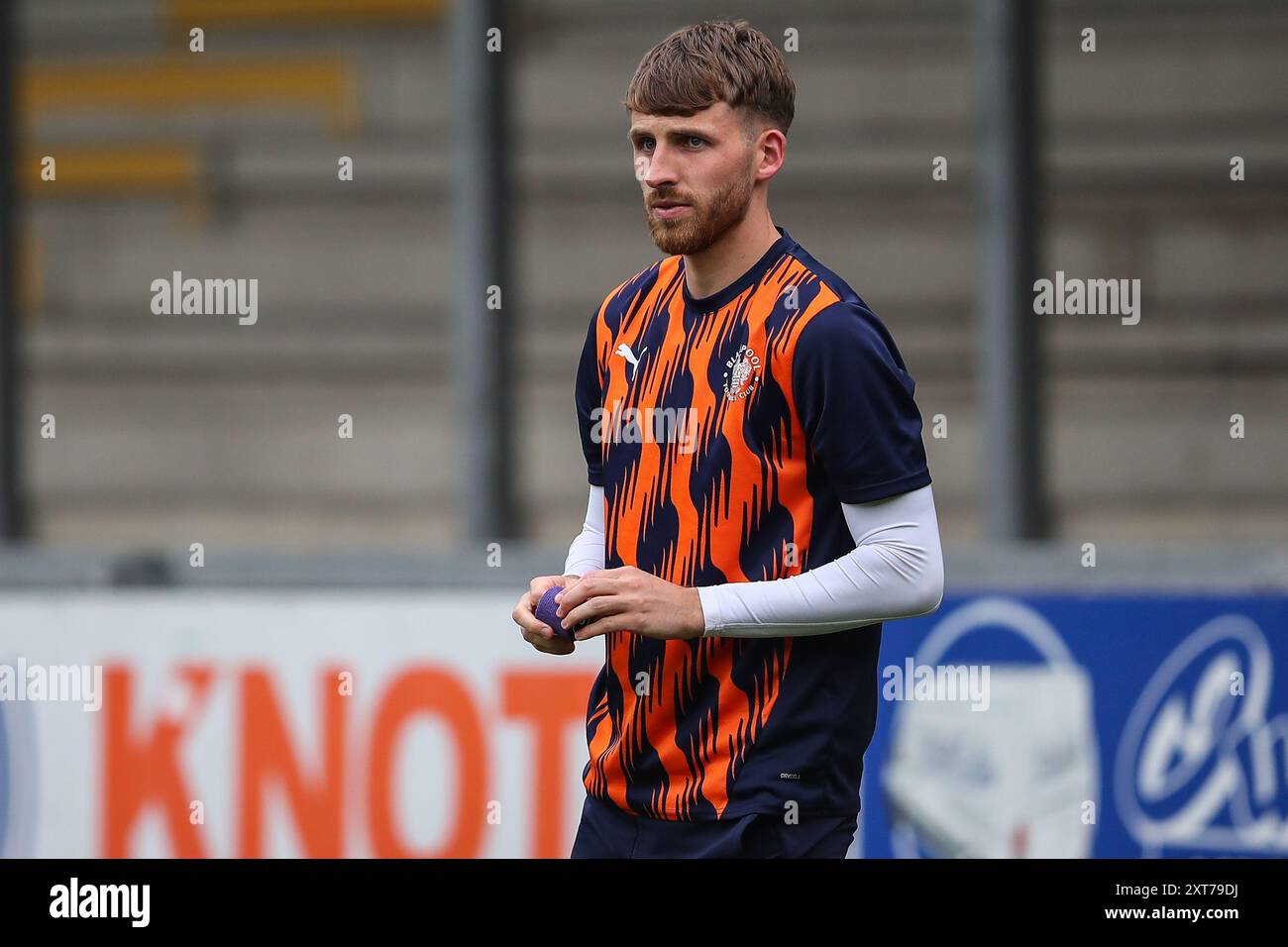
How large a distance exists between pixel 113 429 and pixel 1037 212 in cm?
367

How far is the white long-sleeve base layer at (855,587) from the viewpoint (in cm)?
237

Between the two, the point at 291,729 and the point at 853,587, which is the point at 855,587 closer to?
the point at 853,587

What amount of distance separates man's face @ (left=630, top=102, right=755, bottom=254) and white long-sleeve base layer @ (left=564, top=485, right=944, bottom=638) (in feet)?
1.57

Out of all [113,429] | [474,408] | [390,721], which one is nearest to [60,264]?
[113,429]

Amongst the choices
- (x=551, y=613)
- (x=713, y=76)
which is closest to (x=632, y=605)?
(x=551, y=613)

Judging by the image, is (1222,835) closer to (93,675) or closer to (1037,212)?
(1037,212)

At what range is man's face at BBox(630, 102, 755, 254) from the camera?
2434 millimetres

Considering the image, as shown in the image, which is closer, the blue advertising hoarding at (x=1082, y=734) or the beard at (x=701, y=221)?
the beard at (x=701, y=221)

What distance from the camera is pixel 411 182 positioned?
632 centimetres

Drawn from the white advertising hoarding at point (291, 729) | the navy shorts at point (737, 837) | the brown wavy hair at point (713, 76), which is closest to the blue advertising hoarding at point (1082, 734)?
the white advertising hoarding at point (291, 729)

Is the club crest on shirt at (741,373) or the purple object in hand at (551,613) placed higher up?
the club crest on shirt at (741,373)

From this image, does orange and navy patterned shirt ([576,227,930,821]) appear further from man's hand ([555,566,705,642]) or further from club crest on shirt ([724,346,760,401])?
man's hand ([555,566,705,642])

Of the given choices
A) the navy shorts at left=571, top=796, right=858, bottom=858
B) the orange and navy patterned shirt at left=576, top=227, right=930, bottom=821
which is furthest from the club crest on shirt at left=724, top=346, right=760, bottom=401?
the navy shorts at left=571, top=796, right=858, bottom=858

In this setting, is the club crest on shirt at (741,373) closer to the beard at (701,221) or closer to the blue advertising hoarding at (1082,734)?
the beard at (701,221)
